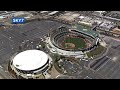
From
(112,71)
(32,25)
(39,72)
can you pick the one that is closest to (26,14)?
(32,25)

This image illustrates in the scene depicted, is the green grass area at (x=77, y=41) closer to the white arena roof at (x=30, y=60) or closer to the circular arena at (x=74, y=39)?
the circular arena at (x=74, y=39)

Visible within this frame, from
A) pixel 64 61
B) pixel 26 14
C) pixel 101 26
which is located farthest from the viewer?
pixel 26 14

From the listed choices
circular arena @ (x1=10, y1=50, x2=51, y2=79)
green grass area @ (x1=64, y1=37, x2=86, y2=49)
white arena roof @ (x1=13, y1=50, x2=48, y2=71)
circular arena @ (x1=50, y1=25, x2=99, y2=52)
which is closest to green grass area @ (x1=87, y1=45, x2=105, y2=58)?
circular arena @ (x1=50, y1=25, x2=99, y2=52)

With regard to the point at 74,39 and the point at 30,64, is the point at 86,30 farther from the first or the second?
the point at 30,64

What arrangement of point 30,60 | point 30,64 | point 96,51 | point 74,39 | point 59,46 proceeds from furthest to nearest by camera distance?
1. point 74,39
2. point 59,46
3. point 96,51
4. point 30,60
5. point 30,64

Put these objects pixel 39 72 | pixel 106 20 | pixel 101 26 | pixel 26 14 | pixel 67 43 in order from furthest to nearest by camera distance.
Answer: pixel 26 14, pixel 106 20, pixel 101 26, pixel 67 43, pixel 39 72

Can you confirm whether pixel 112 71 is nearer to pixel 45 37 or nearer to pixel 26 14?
pixel 45 37

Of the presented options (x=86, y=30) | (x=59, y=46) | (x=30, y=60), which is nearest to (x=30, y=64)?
(x=30, y=60)
